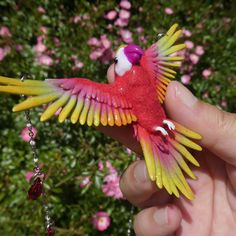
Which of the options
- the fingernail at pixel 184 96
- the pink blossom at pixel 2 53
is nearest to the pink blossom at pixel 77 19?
the pink blossom at pixel 2 53

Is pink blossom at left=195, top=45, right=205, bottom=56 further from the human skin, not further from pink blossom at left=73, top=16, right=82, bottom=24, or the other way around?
the human skin

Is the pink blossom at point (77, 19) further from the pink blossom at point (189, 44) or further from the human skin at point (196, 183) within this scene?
the human skin at point (196, 183)

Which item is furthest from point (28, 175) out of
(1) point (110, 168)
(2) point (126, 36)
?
(2) point (126, 36)

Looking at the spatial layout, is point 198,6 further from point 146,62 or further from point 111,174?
point 146,62

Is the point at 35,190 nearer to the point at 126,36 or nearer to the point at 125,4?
the point at 126,36

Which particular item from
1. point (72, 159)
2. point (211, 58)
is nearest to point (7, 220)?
point (72, 159)

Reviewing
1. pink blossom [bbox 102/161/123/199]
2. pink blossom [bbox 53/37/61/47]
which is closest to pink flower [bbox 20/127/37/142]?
pink blossom [bbox 102/161/123/199]
